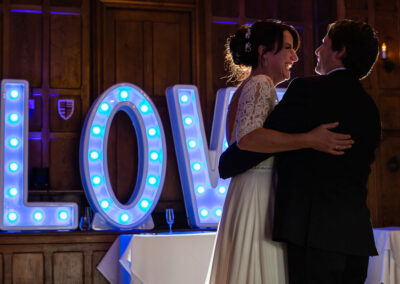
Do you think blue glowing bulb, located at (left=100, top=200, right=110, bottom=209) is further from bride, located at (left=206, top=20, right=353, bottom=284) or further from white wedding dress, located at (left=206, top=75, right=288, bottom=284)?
white wedding dress, located at (left=206, top=75, right=288, bottom=284)

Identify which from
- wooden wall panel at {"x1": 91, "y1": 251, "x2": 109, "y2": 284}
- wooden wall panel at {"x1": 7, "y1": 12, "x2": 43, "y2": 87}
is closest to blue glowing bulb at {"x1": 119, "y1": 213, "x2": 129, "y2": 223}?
wooden wall panel at {"x1": 91, "y1": 251, "x2": 109, "y2": 284}

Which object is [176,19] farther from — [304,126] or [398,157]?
[304,126]

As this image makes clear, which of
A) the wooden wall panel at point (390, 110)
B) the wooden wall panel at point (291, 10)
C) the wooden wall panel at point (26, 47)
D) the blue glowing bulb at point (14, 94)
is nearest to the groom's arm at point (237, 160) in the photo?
the blue glowing bulb at point (14, 94)

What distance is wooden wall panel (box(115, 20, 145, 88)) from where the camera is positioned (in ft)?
18.4

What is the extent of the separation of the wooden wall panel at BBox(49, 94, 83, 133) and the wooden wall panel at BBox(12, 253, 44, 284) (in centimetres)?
125

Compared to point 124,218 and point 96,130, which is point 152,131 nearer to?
point 96,130

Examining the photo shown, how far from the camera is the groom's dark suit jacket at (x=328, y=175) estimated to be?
2.06m

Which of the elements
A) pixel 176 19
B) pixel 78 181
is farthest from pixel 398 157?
pixel 78 181

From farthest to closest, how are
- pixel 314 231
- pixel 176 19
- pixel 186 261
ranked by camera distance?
pixel 176 19
pixel 186 261
pixel 314 231

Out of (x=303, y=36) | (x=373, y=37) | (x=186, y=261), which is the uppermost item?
(x=303, y=36)

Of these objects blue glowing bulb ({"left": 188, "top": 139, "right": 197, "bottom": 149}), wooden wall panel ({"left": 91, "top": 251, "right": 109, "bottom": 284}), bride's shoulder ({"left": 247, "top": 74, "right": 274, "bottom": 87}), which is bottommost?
wooden wall panel ({"left": 91, "top": 251, "right": 109, "bottom": 284})

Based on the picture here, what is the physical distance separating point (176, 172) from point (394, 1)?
110 inches

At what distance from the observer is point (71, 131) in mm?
5410

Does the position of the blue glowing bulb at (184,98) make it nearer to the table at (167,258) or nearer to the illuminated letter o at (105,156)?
the illuminated letter o at (105,156)
